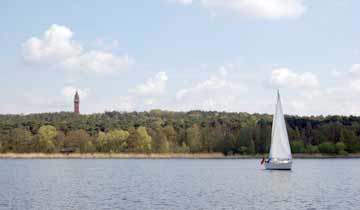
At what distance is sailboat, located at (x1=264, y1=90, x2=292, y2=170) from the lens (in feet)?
232

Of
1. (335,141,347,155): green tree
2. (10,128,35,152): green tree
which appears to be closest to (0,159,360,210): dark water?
(335,141,347,155): green tree

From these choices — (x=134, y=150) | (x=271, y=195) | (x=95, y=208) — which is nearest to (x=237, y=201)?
(x=271, y=195)

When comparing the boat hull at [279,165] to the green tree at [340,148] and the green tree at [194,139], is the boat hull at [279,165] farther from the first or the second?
the green tree at [194,139]

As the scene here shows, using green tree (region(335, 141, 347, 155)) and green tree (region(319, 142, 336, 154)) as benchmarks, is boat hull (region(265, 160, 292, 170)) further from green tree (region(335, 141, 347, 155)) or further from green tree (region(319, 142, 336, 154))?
green tree (region(319, 142, 336, 154))

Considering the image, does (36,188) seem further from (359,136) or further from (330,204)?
(359,136)

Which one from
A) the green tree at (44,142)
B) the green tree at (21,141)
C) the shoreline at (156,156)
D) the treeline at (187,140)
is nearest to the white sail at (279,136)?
the treeline at (187,140)

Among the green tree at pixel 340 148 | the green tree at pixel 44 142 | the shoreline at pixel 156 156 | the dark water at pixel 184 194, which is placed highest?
the green tree at pixel 44 142

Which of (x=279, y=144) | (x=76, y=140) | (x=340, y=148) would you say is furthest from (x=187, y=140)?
(x=279, y=144)

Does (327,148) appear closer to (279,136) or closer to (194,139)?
(194,139)

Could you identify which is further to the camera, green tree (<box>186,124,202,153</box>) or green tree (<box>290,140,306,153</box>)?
green tree (<box>186,124,202,153</box>)

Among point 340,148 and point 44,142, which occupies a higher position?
point 44,142

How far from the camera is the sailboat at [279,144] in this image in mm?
70562

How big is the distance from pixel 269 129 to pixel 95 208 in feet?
319

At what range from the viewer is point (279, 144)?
7056cm
